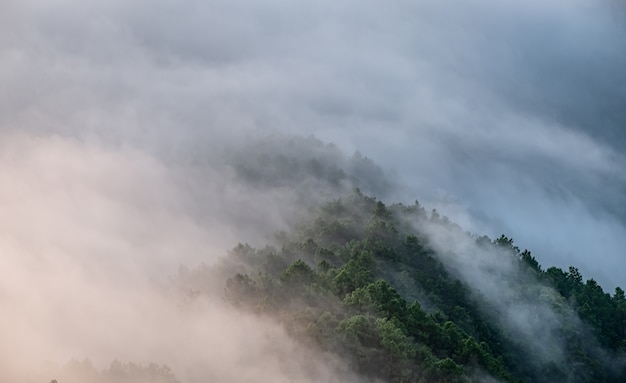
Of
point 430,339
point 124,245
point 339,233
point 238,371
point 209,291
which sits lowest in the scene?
point 238,371

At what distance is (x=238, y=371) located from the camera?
64188 mm

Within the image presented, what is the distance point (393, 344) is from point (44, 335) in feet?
71.0

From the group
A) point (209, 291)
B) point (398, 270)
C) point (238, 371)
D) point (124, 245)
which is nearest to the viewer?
point (238, 371)

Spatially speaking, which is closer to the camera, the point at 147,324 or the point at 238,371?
the point at 238,371

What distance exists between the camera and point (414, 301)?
8194 centimetres

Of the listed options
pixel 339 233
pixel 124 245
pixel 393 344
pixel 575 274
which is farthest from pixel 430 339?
pixel 124 245

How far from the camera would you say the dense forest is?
69.2m

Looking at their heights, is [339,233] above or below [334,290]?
above

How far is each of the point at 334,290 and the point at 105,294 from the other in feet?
67.4

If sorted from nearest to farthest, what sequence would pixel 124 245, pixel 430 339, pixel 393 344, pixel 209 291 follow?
1. pixel 393 344
2. pixel 430 339
3. pixel 209 291
4. pixel 124 245

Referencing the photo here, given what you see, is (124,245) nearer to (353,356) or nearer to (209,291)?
(209,291)

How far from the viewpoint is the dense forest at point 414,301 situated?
69.2 meters

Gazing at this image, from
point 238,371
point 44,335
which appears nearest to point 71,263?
point 44,335

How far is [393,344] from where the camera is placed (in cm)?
6862
